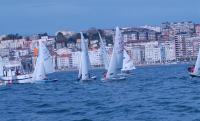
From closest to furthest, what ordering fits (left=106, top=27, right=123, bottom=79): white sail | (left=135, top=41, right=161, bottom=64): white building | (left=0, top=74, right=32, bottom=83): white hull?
(left=106, top=27, right=123, bottom=79): white sail, (left=0, top=74, right=32, bottom=83): white hull, (left=135, top=41, right=161, bottom=64): white building

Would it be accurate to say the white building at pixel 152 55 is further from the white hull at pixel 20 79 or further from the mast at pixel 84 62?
the mast at pixel 84 62

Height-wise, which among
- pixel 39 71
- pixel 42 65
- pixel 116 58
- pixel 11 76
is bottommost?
pixel 11 76

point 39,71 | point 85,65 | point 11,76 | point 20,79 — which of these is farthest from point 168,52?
point 85,65

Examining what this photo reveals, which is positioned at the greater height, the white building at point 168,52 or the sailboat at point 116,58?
the sailboat at point 116,58

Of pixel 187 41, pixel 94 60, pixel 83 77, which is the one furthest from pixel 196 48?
pixel 83 77

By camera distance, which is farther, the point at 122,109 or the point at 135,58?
the point at 135,58

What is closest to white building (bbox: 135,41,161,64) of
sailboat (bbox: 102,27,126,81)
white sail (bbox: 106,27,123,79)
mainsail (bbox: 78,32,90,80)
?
mainsail (bbox: 78,32,90,80)

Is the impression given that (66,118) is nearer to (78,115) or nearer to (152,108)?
(78,115)

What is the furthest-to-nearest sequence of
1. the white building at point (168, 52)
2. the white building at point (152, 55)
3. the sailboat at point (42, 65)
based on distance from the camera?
the white building at point (168, 52) < the white building at point (152, 55) < the sailboat at point (42, 65)

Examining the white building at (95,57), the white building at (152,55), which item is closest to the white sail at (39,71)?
the white building at (95,57)

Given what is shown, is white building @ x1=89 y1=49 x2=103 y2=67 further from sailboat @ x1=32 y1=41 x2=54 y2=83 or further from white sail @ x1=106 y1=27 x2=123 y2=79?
white sail @ x1=106 y1=27 x2=123 y2=79

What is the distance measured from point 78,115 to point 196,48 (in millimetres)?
165338

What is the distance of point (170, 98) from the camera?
34.6 meters

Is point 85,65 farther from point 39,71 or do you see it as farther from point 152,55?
point 152,55
